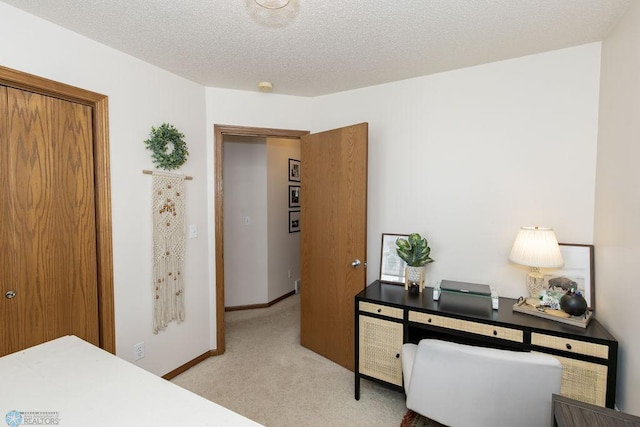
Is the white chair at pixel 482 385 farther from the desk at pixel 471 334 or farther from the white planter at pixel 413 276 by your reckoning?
the white planter at pixel 413 276

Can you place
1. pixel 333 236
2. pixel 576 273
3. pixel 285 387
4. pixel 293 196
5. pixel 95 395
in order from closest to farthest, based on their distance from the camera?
1. pixel 95 395
2. pixel 576 273
3. pixel 285 387
4. pixel 333 236
5. pixel 293 196

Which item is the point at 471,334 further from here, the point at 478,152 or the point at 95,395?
the point at 95,395

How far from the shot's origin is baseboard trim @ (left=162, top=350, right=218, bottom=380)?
99.0 inches

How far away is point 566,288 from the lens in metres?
1.98

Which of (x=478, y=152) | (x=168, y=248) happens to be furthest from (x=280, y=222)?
(x=478, y=152)

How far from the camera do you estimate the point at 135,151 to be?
88.2 inches

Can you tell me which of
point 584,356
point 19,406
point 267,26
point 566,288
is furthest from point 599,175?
point 19,406

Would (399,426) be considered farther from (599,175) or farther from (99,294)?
(99,294)

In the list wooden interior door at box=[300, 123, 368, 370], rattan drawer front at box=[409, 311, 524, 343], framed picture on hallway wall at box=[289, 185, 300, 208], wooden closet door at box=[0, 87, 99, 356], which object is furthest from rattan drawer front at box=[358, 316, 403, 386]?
framed picture on hallway wall at box=[289, 185, 300, 208]

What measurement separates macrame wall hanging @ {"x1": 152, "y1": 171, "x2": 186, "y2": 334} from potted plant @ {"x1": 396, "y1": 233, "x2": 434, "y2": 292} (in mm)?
1759

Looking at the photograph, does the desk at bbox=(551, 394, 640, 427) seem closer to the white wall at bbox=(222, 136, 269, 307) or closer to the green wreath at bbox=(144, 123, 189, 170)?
the green wreath at bbox=(144, 123, 189, 170)

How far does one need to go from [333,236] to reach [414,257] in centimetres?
72

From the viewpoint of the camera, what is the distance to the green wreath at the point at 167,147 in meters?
2.32

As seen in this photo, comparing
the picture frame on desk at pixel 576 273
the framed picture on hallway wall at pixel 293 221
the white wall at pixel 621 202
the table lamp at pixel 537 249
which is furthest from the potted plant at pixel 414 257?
the framed picture on hallway wall at pixel 293 221
